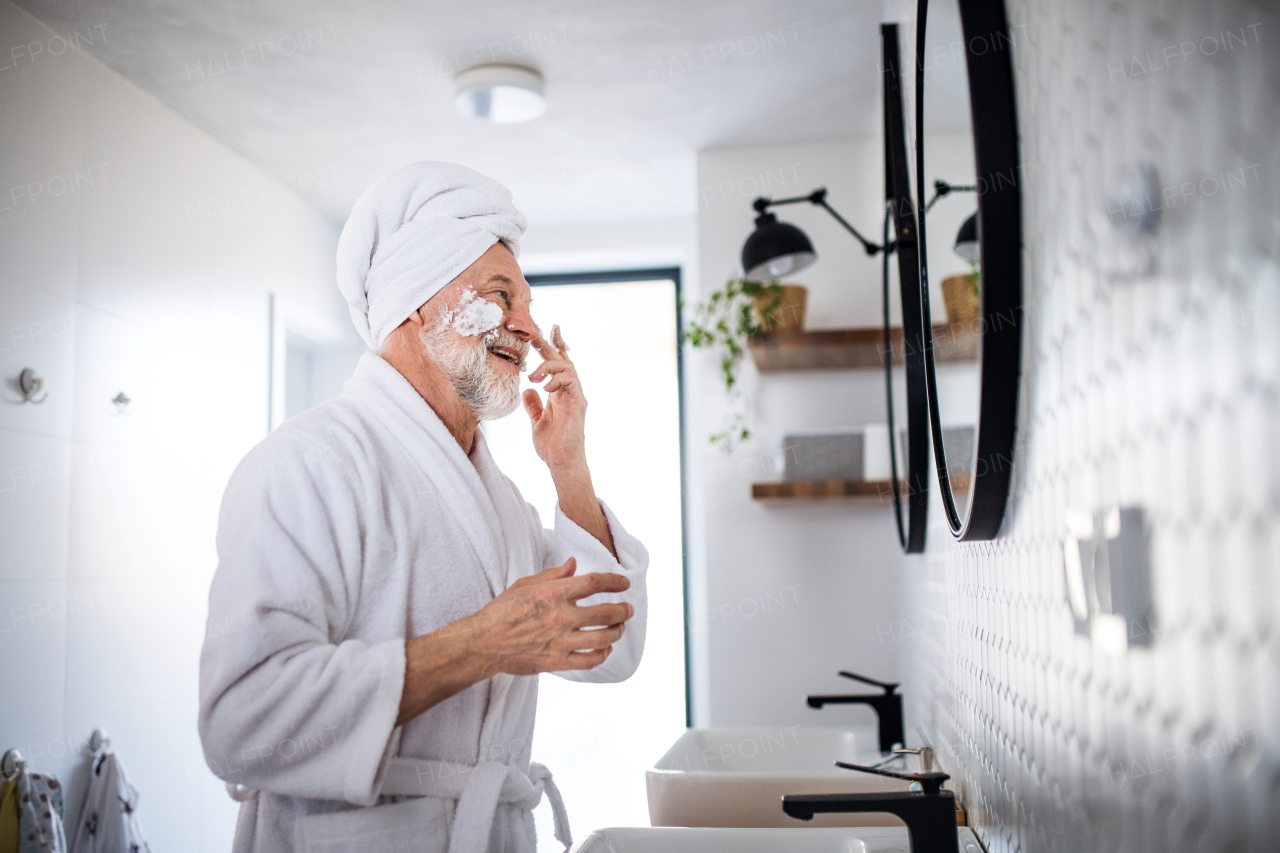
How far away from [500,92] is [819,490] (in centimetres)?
131

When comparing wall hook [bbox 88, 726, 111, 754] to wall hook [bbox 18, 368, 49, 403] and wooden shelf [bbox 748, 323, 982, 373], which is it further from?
wooden shelf [bbox 748, 323, 982, 373]

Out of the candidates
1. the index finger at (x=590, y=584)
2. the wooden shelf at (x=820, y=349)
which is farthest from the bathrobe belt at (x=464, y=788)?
the wooden shelf at (x=820, y=349)

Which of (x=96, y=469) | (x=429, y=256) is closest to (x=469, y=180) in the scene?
(x=429, y=256)

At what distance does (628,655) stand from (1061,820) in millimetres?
631

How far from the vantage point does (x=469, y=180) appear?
45.2 inches

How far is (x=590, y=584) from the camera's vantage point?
876mm

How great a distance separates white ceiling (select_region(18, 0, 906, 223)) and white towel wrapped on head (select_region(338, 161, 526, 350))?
1.07m

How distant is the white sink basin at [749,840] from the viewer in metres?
1.03

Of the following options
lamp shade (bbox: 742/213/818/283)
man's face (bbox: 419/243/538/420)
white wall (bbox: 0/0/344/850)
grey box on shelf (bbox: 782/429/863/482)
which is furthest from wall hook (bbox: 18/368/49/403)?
→ grey box on shelf (bbox: 782/429/863/482)

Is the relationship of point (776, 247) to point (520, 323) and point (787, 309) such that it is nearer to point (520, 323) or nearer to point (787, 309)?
point (787, 309)

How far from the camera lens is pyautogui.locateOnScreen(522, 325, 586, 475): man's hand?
1236 mm

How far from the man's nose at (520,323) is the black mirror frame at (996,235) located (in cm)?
59

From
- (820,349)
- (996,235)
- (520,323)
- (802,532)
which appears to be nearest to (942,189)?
(996,235)

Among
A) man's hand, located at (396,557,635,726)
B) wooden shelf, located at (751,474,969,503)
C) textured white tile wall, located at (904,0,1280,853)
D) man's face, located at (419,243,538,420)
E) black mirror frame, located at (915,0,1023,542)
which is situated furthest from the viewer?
wooden shelf, located at (751,474,969,503)
